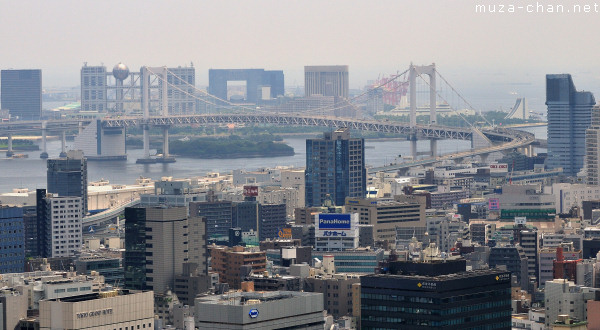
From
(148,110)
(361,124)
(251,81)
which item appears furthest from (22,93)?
(361,124)

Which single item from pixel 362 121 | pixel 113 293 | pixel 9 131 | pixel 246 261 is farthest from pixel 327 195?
pixel 9 131

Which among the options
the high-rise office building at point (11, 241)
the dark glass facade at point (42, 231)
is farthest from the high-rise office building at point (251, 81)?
the high-rise office building at point (11, 241)

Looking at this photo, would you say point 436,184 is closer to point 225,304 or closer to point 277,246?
point 277,246

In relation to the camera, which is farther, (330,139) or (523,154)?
(523,154)

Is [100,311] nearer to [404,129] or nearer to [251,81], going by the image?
[404,129]

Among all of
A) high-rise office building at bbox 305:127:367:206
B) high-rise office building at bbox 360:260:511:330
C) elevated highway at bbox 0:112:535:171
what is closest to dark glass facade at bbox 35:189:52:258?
high-rise office building at bbox 305:127:367:206

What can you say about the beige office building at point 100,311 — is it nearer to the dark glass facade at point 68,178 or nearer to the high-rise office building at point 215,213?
the high-rise office building at point 215,213

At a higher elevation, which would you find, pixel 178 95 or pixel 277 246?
pixel 178 95

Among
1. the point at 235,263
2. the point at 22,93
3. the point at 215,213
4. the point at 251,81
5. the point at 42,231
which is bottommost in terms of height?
the point at 235,263
